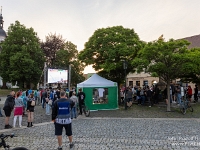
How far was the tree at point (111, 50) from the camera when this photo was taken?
20828 mm

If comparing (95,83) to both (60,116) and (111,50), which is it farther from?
(60,116)

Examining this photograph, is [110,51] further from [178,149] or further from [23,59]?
[23,59]

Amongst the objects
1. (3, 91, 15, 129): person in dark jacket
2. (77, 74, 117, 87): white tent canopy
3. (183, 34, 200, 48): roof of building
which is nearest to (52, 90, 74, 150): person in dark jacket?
(3, 91, 15, 129): person in dark jacket

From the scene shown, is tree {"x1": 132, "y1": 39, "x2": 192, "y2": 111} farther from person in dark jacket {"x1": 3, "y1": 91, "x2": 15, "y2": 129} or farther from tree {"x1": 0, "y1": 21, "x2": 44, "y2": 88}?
tree {"x1": 0, "y1": 21, "x2": 44, "y2": 88}

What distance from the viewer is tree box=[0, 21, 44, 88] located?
38.2 metres

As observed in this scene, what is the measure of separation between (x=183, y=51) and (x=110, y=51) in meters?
7.03

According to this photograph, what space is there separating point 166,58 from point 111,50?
6.02m

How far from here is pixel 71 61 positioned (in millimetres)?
48625

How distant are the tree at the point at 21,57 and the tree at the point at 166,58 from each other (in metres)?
26.7

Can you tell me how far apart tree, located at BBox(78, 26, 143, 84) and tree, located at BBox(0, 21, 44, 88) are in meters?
19.1

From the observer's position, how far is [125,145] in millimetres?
7141

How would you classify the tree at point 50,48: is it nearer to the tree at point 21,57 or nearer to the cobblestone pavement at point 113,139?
the tree at point 21,57

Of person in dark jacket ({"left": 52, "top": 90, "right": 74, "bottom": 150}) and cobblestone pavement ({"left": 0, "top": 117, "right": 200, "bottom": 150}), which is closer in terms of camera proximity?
person in dark jacket ({"left": 52, "top": 90, "right": 74, "bottom": 150})

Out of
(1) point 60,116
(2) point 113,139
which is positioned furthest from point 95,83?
(1) point 60,116
